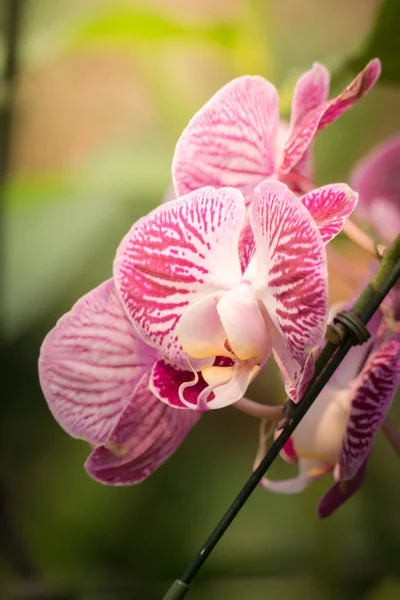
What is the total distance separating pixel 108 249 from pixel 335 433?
18.5 inches

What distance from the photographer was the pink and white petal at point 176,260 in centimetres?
22

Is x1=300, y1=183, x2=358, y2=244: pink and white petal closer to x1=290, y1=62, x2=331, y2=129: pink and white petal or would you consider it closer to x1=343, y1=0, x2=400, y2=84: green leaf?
x1=290, y1=62, x2=331, y2=129: pink and white petal

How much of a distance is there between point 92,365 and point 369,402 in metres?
0.10

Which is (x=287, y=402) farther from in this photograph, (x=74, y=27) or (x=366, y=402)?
(x=74, y=27)

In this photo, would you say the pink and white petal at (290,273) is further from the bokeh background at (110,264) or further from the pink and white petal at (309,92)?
the bokeh background at (110,264)

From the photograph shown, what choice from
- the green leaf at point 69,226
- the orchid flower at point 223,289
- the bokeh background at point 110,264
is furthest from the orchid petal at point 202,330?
the green leaf at point 69,226

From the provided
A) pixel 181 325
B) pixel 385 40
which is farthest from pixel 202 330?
pixel 385 40

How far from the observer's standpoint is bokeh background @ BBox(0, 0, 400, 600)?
0.59 m

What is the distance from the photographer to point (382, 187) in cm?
38

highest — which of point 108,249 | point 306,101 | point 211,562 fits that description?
point 306,101

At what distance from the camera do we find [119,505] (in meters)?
0.66

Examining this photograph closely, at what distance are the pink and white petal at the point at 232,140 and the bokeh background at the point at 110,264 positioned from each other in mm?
302

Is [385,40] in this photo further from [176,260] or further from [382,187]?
[176,260]

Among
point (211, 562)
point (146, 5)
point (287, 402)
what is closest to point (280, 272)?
point (287, 402)
